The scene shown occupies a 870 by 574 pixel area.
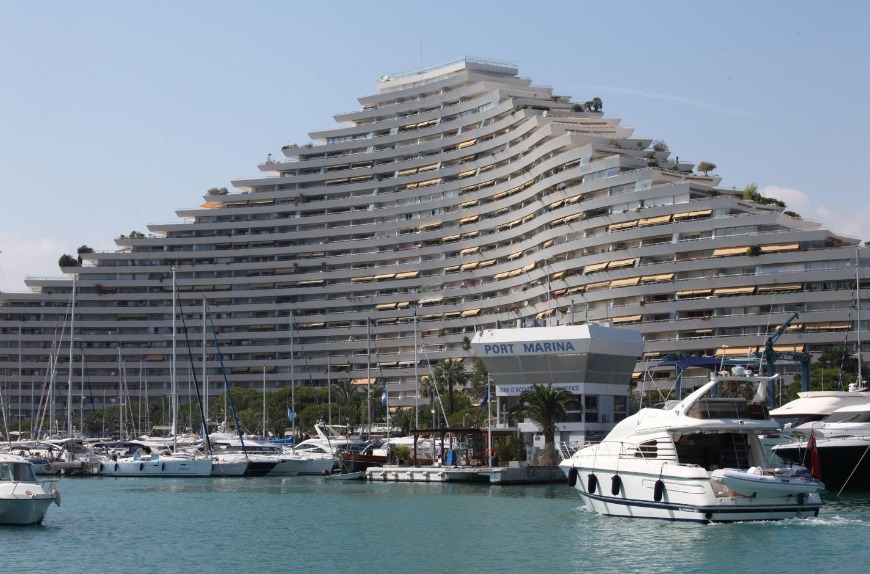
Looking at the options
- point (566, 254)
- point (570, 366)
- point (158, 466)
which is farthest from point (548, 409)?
point (566, 254)

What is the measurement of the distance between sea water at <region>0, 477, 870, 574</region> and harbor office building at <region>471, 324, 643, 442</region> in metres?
21.4

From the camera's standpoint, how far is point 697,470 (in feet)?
168

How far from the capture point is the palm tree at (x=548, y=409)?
88.7m

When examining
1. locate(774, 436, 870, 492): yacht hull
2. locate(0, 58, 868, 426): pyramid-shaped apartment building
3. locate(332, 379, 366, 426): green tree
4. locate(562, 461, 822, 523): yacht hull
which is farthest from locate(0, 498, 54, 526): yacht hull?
locate(332, 379, 366, 426): green tree

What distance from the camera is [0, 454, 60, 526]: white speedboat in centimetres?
5494

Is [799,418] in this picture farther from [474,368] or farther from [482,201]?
[482,201]

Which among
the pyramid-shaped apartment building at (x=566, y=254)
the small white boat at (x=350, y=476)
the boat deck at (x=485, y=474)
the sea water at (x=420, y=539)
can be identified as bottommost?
the sea water at (x=420, y=539)

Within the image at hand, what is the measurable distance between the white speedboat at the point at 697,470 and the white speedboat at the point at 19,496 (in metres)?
24.4

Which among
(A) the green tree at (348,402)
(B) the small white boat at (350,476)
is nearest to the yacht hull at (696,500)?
(B) the small white boat at (350,476)

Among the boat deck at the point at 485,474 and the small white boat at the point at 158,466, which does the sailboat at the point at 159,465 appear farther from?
the boat deck at the point at 485,474

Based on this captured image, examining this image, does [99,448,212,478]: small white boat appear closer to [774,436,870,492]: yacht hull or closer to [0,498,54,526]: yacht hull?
[0,498,54,526]: yacht hull

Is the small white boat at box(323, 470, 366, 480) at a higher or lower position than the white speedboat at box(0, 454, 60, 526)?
lower

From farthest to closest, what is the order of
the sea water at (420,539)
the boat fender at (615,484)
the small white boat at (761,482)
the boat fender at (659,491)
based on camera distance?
1. the boat fender at (615,484)
2. the boat fender at (659,491)
3. the small white boat at (761,482)
4. the sea water at (420,539)

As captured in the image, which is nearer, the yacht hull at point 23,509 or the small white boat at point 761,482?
the small white boat at point 761,482
